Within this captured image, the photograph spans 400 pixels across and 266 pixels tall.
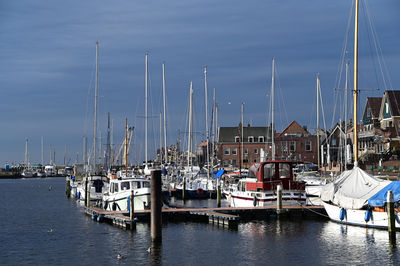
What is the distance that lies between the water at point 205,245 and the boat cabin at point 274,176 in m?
3.90

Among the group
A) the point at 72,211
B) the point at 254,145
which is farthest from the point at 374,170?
the point at 254,145

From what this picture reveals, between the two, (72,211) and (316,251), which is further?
(72,211)

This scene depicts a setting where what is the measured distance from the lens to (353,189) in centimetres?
4053

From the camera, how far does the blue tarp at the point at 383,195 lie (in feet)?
117

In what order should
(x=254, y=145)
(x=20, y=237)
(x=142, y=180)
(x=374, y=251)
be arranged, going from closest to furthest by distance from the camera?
(x=374, y=251) < (x=20, y=237) < (x=142, y=180) < (x=254, y=145)

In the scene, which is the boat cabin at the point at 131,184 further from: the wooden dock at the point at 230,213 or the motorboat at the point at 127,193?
the wooden dock at the point at 230,213

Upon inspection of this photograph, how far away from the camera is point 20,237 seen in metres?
41.6

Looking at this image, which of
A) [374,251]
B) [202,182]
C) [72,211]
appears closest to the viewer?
[374,251]

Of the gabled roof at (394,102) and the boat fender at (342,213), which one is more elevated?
the gabled roof at (394,102)

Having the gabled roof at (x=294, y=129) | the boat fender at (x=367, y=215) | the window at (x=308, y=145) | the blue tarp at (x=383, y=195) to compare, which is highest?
the gabled roof at (x=294, y=129)

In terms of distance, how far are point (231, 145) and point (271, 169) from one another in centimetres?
8423

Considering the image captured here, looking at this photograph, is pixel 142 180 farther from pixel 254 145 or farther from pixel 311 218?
pixel 254 145

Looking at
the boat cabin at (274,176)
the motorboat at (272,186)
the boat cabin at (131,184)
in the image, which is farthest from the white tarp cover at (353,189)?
the boat cabin at (131,184)

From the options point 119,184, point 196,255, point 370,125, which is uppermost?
point 370,125
